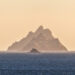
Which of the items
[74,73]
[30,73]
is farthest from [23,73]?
[74,73]

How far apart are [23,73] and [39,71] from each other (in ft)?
13.9

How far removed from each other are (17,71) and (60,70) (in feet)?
34.2

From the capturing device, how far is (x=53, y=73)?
486 feet

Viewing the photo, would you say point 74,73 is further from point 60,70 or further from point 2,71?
point 2,71

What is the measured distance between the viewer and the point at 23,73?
14625 cm

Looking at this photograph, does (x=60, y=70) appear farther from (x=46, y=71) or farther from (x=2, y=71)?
(x=2, y=71)

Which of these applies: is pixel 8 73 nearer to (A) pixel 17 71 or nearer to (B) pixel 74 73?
(A) pixel 17 71

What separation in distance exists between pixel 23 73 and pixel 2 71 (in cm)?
507

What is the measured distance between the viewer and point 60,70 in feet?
499

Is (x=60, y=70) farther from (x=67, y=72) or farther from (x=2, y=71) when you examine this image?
(x=2, y=71)

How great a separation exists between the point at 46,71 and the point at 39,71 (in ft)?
5.39

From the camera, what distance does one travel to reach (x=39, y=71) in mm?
148625

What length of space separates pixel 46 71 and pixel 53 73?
1.82 metres

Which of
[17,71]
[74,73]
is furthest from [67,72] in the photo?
[17,71]
